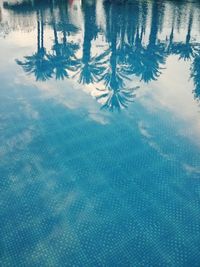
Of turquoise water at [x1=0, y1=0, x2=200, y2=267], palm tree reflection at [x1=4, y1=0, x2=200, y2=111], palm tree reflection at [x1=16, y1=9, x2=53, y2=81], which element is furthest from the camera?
palm tree reflection at [x1=16, y1=9, x2=53, y2=81]

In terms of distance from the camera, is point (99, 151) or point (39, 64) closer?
point (99, 151)

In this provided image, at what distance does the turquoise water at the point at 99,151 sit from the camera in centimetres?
579

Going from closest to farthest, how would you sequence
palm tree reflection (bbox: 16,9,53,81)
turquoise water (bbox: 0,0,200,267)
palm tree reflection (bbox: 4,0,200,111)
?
turquoise water (bbox: 0,0,200,267) < palm tree reflection (bbox: 4,0,200,111) < palm tree reflection (bbox: 16,9,53,81)

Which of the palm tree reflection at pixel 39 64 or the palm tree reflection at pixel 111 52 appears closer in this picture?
the palm tree reflection at pixel 111 52

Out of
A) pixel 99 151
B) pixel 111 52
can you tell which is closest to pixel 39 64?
pixel 111 52

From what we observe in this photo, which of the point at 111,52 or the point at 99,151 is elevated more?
the point at 111,52

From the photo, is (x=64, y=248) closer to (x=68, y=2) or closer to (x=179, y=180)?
(x=179, y=180)

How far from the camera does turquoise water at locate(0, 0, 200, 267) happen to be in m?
5.79

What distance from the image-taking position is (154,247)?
5.73 metres

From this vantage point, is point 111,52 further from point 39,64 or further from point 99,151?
point 99,151

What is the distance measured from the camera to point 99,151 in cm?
840

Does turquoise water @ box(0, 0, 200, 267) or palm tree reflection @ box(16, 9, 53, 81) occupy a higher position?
palm tree reflection @ box(16, 9, 53, 81)

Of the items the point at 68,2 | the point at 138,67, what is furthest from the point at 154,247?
the point at 68,2

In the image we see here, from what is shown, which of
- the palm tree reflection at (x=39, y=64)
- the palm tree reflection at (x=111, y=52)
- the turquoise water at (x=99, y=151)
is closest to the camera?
the turquoise water at (x=99, y=151)
